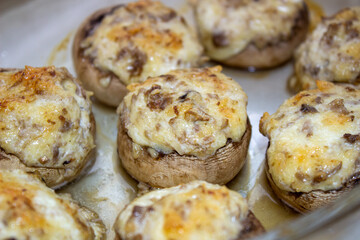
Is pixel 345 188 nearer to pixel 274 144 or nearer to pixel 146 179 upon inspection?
pixel 274 144

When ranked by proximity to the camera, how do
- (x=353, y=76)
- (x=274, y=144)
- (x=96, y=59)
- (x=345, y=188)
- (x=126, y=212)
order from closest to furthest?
(x=126, y=212) → (x=345, y=188) → (x=274, y=144) → (x=353, y=76) → (x=96, y=59)

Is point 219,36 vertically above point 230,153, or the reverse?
point 219,36

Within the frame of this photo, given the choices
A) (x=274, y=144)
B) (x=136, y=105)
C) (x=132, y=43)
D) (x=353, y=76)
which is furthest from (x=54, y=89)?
(x=353, y=76)

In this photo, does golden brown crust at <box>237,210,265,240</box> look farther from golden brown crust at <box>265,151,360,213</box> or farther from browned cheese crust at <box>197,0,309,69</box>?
browned cheese crust at <box>197,0,309,69</box>

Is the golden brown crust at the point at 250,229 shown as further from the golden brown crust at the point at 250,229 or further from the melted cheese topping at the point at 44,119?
the melted cheese topping at the point at 44,119

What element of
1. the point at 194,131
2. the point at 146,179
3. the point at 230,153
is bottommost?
the point at 146,179

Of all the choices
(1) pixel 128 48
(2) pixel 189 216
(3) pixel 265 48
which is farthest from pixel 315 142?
(1) pixel 128 48

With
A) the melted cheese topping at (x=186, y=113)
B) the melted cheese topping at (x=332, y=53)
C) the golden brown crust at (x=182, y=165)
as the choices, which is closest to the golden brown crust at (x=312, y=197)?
the golden brown crust at (x=182, y=165)

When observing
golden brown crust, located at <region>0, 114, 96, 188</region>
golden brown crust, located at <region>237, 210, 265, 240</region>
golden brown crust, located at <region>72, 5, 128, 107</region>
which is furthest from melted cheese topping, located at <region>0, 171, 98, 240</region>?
golden brown crust, located at <region>72, 5, 128, 107</region>
